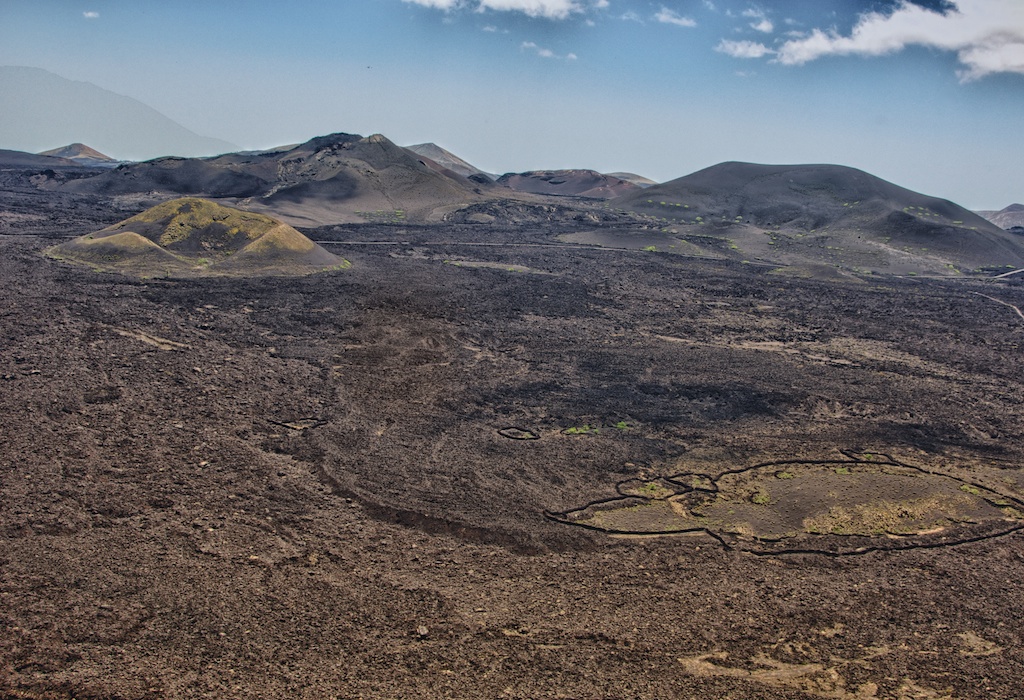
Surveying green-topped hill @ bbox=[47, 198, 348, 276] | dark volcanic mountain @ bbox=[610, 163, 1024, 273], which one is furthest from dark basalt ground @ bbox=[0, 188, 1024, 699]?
dark volcanic mountain @ bbox=[610, 163, 1024, 273]

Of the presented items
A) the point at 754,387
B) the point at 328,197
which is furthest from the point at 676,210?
the point at 754,387

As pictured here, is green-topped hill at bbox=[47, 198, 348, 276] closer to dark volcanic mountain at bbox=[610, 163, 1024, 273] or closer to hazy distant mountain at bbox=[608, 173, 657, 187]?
dark volcanic mountain at bbox=[610, 163, 1024, 273]

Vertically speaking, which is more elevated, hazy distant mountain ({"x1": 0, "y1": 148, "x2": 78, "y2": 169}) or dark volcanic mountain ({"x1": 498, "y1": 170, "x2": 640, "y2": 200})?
dark volcanic mountain ({"x1": 498, "y1": 170, "x2": 640, "y2": 200})

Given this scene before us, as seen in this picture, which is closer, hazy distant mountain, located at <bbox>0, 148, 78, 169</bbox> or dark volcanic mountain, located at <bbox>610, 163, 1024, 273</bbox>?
dark volcanic mountain, located at <bbox>610, 163, 1024, 273</bbox>

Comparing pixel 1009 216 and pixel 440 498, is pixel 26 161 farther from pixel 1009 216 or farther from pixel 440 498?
pixel 1009 216

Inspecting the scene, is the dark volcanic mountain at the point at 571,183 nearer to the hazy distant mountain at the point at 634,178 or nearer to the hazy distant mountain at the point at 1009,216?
the hazy distant mountain at the point at 634,178

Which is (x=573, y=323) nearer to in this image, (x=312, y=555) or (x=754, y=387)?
(x=754, y=387)
